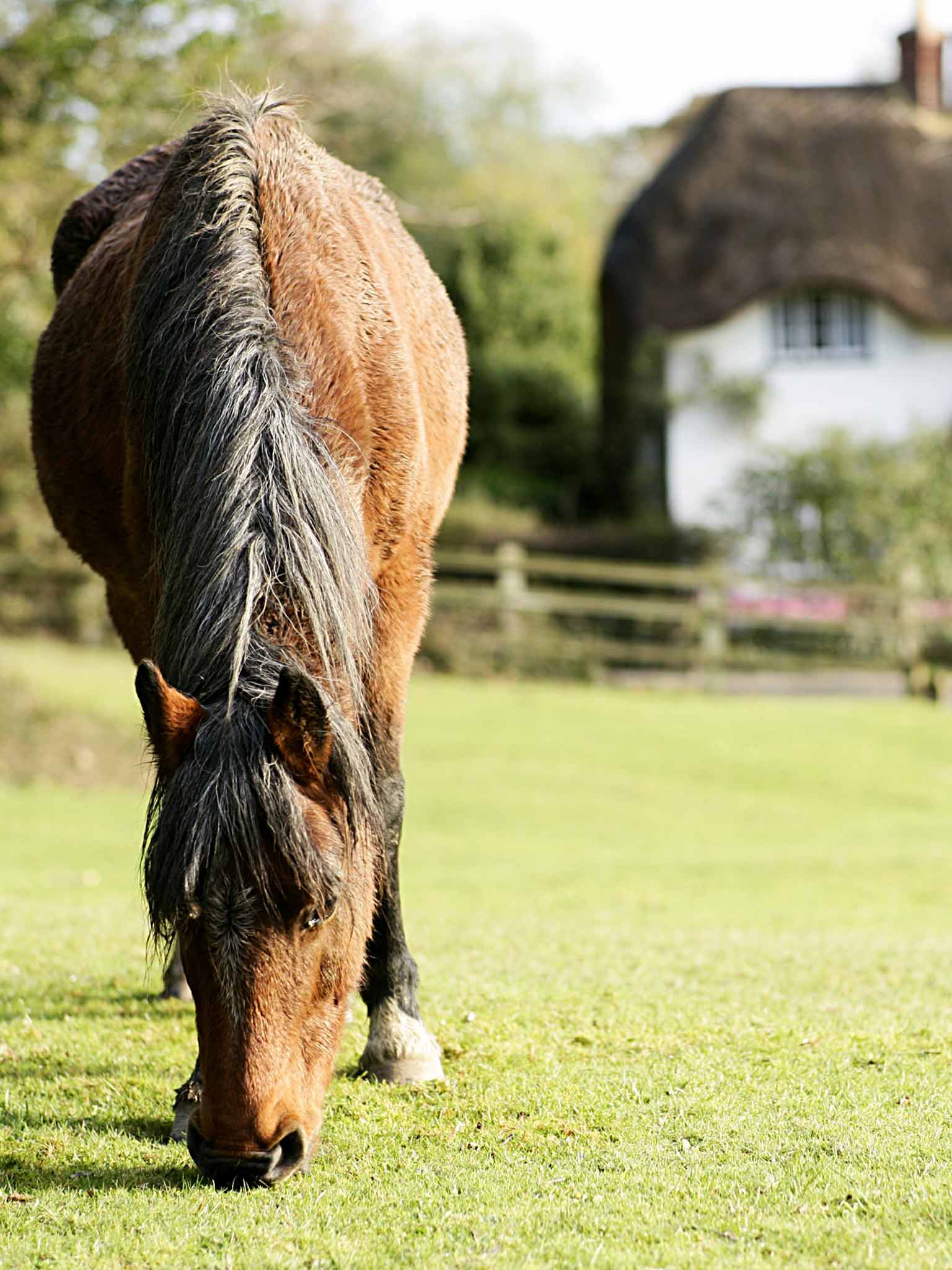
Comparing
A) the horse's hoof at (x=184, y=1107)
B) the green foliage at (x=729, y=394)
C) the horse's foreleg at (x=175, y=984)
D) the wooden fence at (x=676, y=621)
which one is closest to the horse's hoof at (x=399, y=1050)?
the horse's hoof at (x=184, y=1107)

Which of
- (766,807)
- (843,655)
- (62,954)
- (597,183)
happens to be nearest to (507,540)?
(843,655)

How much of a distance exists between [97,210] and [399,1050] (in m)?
4.16

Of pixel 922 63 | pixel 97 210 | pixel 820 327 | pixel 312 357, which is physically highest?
pixel 922 63

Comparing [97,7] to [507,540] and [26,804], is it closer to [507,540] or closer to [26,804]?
[26,804]

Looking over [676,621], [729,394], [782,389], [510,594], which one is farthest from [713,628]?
[782,389]

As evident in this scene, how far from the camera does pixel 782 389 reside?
2789cm

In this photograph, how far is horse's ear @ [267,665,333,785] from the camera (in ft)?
10.1

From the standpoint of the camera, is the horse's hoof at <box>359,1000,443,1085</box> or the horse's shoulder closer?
the horse's hoof at <box>359,1000,443,1085</box>

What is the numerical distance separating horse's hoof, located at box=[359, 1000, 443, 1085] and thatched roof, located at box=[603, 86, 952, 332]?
2474 centimetres

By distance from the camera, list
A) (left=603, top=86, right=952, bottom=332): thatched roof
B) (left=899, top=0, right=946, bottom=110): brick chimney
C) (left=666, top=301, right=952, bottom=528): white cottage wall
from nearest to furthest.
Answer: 1. (left=603, top=86, right=952, bottom=332): thatched roof
2. (left=666, top=301, right=952, bottom=528): white cottage wall
3. (left=899, top=0, right=946, bottom=110): brick chimney

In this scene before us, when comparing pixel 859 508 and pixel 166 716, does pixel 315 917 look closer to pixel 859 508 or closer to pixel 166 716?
pixel 166 716

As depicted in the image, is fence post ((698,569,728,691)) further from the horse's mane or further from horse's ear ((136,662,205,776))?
horse's ear ((136,662,205,776))

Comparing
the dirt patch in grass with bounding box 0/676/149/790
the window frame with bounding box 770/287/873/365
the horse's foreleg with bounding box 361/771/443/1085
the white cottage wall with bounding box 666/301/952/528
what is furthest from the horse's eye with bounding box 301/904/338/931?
the window frame with bounding box 770/287/873/365

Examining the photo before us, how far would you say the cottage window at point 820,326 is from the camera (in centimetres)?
2806
